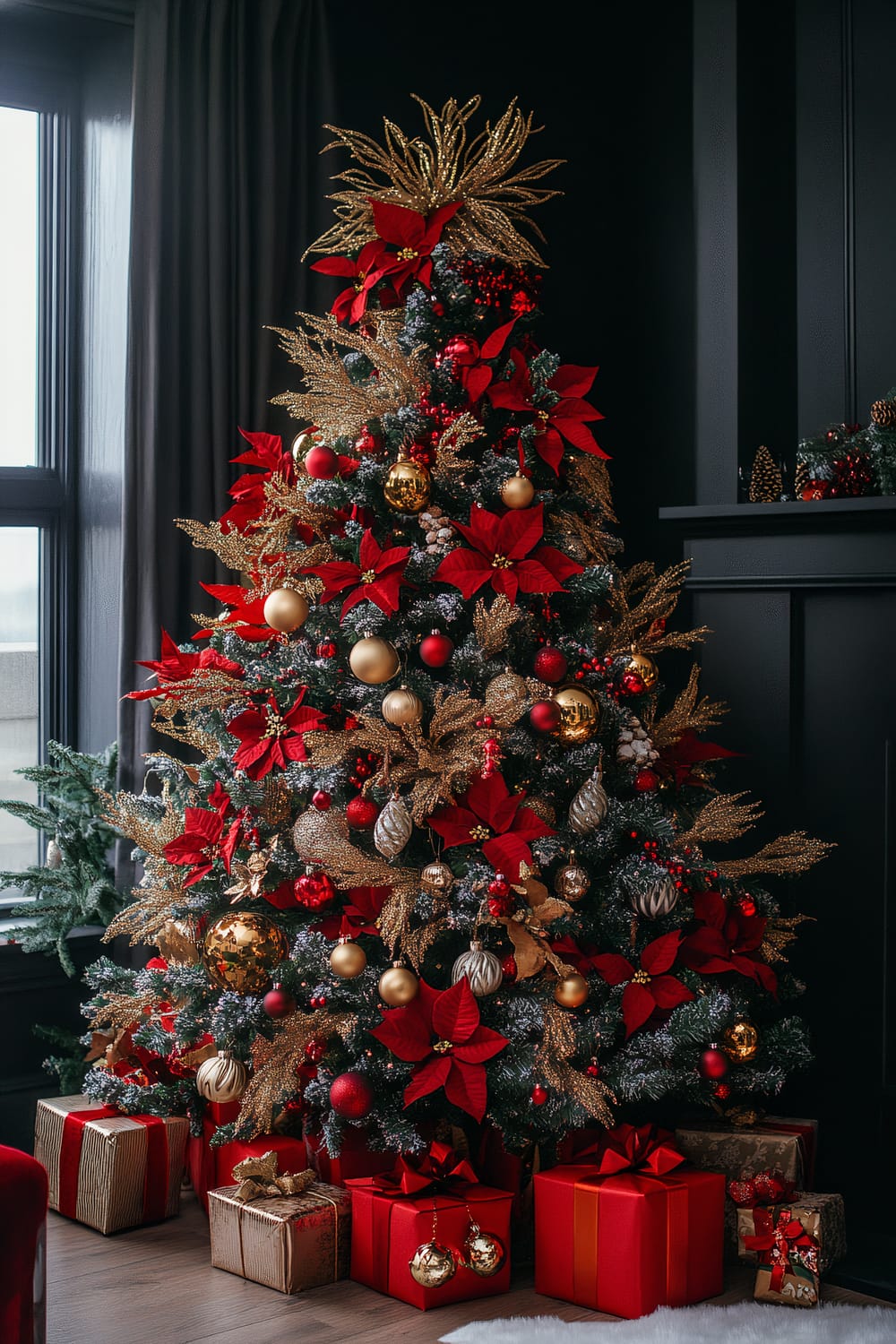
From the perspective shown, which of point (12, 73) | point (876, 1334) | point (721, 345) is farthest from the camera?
point (12, 73)

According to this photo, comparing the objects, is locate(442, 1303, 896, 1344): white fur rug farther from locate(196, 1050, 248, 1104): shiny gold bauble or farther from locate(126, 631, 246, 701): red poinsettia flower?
locate(126, 631, 246, 701): red poinsettia flower

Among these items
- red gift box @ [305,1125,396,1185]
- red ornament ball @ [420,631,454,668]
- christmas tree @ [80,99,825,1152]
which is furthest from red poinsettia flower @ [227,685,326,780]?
red gift box @ [305,1125,396,1185]

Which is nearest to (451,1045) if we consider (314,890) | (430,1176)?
(430,1176)

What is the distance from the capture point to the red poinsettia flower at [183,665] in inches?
92.4

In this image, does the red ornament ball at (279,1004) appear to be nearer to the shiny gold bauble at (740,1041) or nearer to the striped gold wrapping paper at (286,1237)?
the striped gold wrapping paper at (286,1237)

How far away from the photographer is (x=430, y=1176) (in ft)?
7.02

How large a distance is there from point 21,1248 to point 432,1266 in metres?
0.82

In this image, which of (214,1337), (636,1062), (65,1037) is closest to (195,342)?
(65,1037)

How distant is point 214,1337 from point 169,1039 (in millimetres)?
544

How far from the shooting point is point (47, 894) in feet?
9.43

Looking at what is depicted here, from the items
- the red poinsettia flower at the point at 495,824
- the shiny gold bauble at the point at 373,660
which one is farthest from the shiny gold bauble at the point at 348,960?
the shiny gold bauble at the point at 373,660

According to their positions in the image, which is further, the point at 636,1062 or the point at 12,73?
the point at 12,73

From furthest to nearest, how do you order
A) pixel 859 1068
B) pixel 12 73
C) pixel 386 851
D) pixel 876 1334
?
pixel 12 73, pixel 859 1068, pixel 386 851, pixel 876 1334

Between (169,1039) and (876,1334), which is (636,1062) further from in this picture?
(169,1039)
